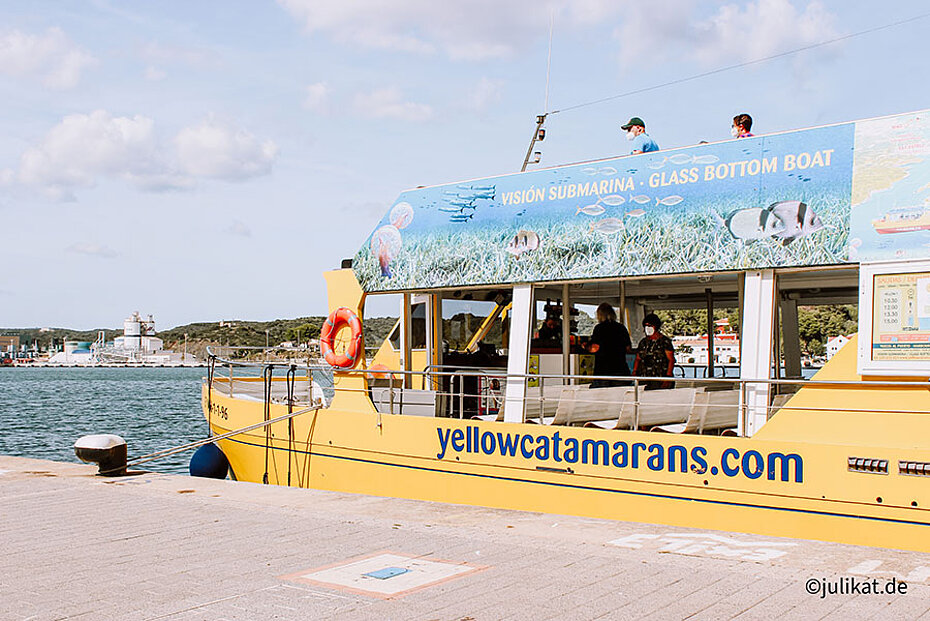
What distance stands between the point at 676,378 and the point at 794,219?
1737mm

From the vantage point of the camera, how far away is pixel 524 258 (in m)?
9.93

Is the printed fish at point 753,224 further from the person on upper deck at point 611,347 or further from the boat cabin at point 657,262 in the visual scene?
the person on upper deck at point 611,347

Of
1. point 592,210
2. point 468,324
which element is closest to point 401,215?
point 468,324

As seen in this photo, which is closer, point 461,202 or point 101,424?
point 461,202

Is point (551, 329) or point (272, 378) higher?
point (551, 329)

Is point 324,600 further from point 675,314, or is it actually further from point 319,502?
point 675,314

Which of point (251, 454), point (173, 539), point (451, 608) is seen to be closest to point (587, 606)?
point (451, 608)

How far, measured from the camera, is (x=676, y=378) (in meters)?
8.35

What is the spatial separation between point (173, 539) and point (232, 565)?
100 centimetres

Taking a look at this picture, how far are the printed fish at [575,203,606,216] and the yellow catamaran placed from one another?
0.02 m

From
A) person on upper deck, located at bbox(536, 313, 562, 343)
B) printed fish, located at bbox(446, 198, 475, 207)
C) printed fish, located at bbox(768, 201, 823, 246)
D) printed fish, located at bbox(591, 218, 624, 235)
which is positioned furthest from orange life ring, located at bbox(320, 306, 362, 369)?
printed fish, located at bbox(768, 201, 823, 246)

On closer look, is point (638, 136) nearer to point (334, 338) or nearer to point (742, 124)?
point (742, 124)

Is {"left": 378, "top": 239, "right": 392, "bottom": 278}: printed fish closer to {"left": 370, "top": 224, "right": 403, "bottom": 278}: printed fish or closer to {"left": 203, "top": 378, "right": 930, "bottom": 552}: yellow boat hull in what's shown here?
{"left": 370, "top": 224, "right": 403, "bottom": 278}: printed fish

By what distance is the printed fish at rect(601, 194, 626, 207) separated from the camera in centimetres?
914
